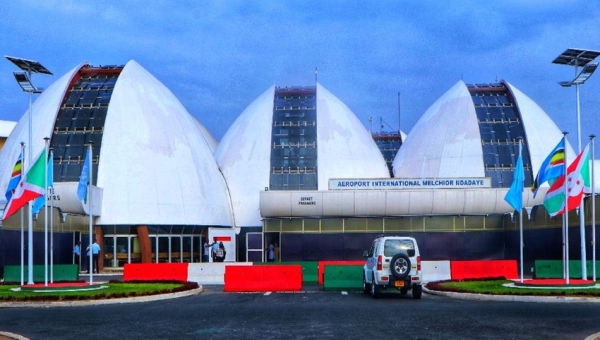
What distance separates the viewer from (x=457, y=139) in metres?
54.1

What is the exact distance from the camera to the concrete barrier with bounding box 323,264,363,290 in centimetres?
3053

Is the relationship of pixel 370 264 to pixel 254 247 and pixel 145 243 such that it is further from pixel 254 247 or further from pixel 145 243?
pixel 254 247

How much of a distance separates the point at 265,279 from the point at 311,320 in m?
13.3

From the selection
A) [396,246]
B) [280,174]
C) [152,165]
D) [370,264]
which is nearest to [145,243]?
[152,165]

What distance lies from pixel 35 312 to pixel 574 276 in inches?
786

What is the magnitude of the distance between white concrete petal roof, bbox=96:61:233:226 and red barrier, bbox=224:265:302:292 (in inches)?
695

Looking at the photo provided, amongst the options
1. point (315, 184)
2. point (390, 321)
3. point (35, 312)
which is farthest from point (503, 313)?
point (315, 184)

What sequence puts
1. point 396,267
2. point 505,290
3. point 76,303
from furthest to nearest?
1. point 505,290
2. point 396,267
3. point 76,303

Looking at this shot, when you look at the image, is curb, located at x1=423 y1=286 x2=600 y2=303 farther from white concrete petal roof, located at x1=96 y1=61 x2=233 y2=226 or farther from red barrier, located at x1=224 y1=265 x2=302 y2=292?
white concrete petal roof, located at x1=96 y1=61 x2=233 y2=226

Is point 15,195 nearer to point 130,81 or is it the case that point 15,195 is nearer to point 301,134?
point 130,81

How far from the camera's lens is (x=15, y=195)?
27.2 metres

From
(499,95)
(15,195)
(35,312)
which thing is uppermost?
(499,95)

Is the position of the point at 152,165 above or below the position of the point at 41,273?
above

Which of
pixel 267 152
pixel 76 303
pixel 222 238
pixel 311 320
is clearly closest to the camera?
pixel 311 320
